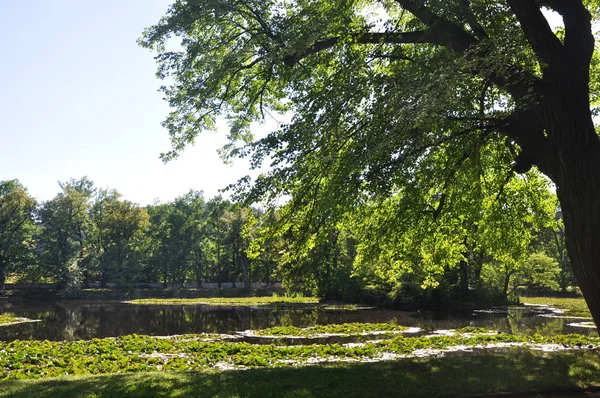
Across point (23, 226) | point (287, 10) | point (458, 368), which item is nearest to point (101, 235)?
point (23, 226)

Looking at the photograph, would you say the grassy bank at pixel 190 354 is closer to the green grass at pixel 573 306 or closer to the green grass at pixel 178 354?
the green grass at pixel 178 354

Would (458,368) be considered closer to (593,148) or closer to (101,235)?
(593,148)

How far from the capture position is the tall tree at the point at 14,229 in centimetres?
5722

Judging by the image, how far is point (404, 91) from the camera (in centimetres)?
765

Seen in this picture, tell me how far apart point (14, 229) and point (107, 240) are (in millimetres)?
11369

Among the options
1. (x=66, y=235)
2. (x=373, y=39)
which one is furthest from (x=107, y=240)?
(x=373, y=39)

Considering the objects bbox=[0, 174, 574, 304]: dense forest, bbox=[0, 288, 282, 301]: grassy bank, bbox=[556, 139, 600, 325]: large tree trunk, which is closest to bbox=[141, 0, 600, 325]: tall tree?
bbox=[556, 139, 600, 325]: large tree trunk

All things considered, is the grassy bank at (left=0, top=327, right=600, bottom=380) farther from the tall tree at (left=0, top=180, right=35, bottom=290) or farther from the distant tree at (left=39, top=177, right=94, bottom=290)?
Answer: the tall tree at (left=0, top=180, right=35, bottom=290)

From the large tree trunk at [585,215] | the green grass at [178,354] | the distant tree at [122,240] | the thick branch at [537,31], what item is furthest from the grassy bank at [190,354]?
the distant tree at [122,240]

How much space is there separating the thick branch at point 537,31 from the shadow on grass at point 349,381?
5.75m

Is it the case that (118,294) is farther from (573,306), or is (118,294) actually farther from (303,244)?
(303,244)

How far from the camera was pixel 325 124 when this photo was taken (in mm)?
9562

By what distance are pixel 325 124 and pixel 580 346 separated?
10256 millimetres

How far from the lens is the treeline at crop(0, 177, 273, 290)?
2277 inches
